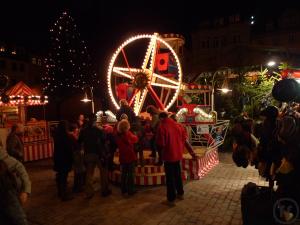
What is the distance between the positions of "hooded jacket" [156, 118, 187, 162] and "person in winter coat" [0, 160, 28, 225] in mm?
3582

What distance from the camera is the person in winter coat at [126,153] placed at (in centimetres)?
715

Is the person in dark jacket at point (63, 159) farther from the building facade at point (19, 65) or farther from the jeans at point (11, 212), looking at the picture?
the building facade at point (19, 65)

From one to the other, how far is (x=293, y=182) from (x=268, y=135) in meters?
0.72

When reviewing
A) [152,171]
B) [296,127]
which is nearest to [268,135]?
[296,127]

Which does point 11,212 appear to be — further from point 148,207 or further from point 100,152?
point 100,152

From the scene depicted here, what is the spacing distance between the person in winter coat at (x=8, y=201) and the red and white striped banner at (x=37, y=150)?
31.6 feet

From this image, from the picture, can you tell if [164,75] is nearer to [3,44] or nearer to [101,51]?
[101,51]

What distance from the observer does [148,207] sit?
644 centimetres

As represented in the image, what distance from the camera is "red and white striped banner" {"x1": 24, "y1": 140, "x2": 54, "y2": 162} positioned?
41.5 ft

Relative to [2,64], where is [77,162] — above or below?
below

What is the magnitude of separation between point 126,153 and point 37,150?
7208mm

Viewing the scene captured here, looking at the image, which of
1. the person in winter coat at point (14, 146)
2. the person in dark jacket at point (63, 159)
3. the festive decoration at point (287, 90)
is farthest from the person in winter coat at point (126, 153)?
the festive decoration at point (287, 90)

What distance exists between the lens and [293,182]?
322 cm

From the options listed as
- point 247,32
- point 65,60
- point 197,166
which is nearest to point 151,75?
point 197,166
